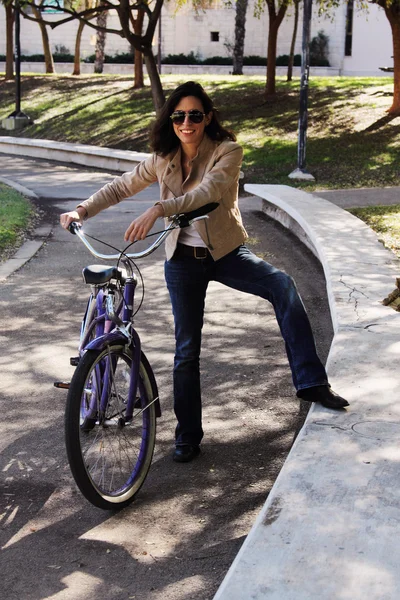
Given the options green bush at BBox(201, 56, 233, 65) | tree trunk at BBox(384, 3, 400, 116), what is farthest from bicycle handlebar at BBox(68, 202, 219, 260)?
green bush at BBox(201, 56, 233, 65)

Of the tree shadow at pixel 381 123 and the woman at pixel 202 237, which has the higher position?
the woman at pixel 202 237

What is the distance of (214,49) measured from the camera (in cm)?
Answer: 5756

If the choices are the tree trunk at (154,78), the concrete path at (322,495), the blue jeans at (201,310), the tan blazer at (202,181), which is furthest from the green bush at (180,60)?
the blue jeans at (201,310)

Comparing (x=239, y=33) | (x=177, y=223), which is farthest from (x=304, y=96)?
(x=239, y=33)

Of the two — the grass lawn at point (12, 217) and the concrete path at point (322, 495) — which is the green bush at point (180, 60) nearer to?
the grass lawn at point (12, 217)

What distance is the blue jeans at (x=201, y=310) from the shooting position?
4781 mm

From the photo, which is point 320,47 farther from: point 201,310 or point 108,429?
point 108,429

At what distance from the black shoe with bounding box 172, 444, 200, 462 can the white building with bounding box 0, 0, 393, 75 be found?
49.7 m

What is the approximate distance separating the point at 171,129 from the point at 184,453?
1629mm

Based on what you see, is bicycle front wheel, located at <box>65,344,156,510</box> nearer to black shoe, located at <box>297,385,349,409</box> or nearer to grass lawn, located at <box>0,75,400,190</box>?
black shoe, located at <box>297,385,349,409</box>

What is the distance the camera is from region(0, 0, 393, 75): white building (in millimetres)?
54344

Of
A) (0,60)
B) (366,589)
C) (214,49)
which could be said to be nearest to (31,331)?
(366,589)

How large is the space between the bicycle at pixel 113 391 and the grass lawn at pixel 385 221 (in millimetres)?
5732

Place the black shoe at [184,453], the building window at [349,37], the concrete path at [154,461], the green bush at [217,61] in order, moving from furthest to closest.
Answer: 1. the building window at [349,37]
2. the green bush at [217,61]
3. the black shoe at [184,453]
4. the concrete path at [154,461]
